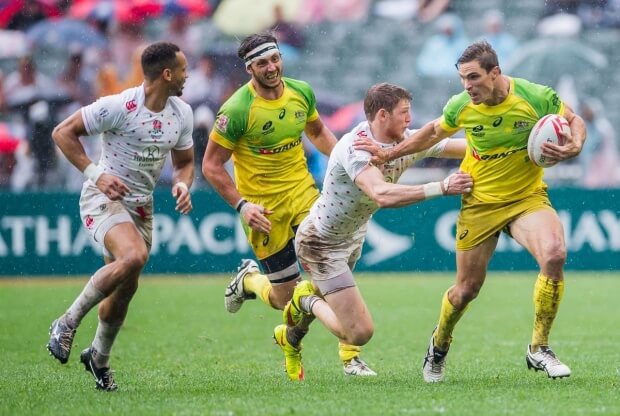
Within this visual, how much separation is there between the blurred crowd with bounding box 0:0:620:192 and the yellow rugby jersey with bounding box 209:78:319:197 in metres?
8.89

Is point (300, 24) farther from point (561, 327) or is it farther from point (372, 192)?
point (372, 192)

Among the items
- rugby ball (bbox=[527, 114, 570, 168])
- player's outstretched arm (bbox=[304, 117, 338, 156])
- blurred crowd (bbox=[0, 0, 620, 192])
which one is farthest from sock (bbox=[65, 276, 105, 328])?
blurred crowd (bbox=[0, 0, 620, 192])

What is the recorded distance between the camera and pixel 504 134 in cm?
829

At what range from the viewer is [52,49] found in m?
20.7

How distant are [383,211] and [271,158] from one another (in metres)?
7.42

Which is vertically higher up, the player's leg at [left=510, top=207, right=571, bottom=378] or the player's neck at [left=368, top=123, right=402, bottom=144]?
the player's neck at [left=368, top=123, right=402, bottom=144]

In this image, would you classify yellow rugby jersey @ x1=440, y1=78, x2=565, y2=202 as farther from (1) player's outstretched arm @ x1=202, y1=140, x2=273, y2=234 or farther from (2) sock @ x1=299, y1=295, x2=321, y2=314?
(1) player's outstretched arm @ x1=202, y1=140, x2=273, y2=234

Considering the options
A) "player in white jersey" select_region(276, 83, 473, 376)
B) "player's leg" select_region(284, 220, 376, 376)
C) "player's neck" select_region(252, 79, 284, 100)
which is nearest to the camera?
"player in white jersey" select_region(276, 83, 473, 376)

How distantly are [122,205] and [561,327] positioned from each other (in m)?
5.51

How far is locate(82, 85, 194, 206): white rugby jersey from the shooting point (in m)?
8.47

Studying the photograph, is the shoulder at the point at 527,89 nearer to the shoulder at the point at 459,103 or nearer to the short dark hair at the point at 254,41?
the shoulder at the point at 459,103

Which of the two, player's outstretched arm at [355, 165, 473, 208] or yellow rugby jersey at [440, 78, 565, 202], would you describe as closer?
player's outstretched arm at [355, 165, 473, 208]

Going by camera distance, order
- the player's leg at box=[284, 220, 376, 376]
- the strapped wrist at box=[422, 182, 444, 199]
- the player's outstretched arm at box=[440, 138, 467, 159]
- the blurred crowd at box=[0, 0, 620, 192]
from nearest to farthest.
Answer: the strapped wrist at box=[422, 182, 444, 199]
the player's leg at box=[284, 220, 376, 376]
the player's outstretched arm at box=[440, 138, 467, 159]
the blurred crowd at box=[0, 0, 620, 192]

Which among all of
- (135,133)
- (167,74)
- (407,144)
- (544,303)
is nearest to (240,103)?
(167,74)
